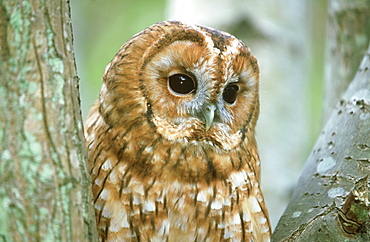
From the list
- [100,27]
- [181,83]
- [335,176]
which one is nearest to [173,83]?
[181,83]

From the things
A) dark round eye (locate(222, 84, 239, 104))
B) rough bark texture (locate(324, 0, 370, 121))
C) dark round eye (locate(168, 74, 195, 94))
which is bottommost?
dark round eye (locate(168, 74, 195, 94))

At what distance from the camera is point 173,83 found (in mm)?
1923

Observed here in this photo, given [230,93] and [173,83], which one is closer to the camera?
[173,83]

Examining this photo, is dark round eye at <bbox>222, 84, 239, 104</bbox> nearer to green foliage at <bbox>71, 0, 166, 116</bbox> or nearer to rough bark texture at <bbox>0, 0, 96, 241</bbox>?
rough bark texture at <bbox>0, 0, 96, 241</bbox>

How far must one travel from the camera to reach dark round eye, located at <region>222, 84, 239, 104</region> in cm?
203

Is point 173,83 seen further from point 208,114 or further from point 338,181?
point 338,181

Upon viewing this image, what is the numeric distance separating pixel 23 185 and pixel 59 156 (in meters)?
0.11

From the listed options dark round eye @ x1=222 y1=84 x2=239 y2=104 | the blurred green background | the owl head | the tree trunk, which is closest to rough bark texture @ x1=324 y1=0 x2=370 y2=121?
the blurred green background

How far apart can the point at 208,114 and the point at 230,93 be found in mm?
203

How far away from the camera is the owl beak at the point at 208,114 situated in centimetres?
190

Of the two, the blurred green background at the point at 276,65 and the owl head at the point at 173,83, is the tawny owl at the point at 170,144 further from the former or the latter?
the blurred green background at the point at 276,65

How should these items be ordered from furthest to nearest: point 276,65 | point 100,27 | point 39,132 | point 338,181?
1. point 100,27
2. point 276,65
3. point 338,181
4. point 39,132

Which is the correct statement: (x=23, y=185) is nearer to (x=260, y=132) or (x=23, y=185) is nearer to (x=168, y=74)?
(x=168, y=74)

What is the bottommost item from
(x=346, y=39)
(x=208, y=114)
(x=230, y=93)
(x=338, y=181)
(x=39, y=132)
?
(x=39, y=132)
